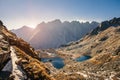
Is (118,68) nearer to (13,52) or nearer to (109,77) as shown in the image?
(109,77)

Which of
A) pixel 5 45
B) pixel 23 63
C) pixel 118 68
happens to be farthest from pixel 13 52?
pixel 118 68

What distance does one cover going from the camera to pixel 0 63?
47281 mm

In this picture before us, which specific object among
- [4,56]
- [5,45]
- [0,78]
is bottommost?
[0,78]

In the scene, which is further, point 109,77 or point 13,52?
point 109,77

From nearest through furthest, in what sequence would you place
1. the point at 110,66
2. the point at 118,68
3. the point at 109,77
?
1. the point at 109,77
2. the point at 118,68
3. the point at 110,66

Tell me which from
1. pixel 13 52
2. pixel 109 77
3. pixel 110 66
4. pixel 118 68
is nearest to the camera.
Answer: pixel 13 52

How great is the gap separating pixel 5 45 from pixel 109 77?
185 feet

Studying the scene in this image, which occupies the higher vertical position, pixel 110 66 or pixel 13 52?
pixel 110 66

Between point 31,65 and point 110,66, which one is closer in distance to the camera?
point 31,65

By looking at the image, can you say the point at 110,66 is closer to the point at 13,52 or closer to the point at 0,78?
the point at 13,52

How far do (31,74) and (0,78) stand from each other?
684cm

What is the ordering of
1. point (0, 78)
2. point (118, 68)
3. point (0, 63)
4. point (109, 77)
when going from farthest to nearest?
point (118, 68), point (109, 77), point (0, 63), point (0, 78)

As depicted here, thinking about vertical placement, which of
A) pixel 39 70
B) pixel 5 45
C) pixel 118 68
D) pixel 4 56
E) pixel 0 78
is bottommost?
pixel 0 78

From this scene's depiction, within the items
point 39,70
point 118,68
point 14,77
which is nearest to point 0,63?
point 14,77
